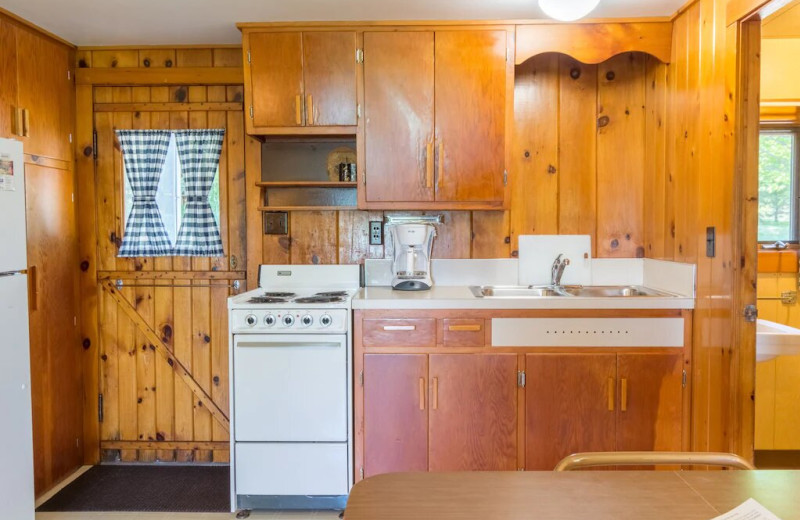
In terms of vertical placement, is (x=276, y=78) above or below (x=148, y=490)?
above

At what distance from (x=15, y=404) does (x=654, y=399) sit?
8.73ft

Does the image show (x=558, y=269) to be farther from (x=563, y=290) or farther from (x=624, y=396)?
(x=624, y=396)

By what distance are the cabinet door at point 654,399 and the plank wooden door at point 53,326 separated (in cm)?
279

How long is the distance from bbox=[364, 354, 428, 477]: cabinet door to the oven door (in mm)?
127

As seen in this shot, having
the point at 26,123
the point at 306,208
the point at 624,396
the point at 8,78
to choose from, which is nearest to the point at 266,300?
the point at 306,208

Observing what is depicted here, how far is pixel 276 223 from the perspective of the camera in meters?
3.08

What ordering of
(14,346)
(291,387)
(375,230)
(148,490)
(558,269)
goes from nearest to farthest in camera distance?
(14,346) < (291,387) < (148,490) < (558,269) < (375,230)

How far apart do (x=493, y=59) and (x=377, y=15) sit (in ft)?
1.97

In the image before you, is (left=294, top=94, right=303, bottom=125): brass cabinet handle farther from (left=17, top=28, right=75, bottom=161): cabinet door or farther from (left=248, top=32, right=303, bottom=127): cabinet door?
(left=17, top=28, right=75, bottom=161): cabinet door

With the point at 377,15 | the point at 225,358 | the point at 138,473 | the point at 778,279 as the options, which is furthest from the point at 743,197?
the point at 138,473

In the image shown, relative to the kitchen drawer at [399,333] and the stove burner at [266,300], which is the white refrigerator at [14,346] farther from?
the kitchen drawer at [399,333]

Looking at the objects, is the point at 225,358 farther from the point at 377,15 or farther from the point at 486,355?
the point at 377,15

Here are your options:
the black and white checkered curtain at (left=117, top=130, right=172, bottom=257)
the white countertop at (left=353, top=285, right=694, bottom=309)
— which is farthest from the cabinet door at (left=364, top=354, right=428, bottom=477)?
the black and white checkered curtain at (left=117, top=130, right=172, bottom=257)

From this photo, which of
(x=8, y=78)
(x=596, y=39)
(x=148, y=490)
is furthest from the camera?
(x=148, y=490)
